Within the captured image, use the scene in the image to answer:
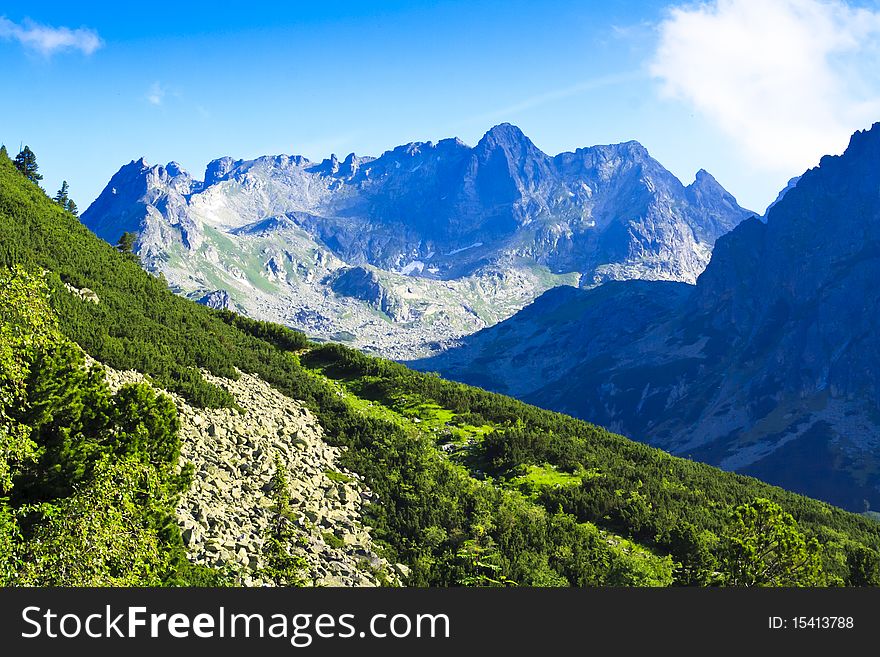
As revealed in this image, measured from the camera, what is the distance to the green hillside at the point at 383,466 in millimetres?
18922

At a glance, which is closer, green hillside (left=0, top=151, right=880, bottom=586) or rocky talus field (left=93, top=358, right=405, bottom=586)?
green hillside (left=0, top=151, right=880, bottom=586)

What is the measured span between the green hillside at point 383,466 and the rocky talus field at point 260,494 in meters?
1.37

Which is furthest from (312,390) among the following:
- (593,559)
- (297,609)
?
(297,609)

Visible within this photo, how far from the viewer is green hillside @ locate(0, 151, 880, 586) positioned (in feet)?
62.1

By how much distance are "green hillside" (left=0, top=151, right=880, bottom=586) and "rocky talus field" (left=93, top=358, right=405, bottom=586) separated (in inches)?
53.9

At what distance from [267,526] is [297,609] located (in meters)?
15.7

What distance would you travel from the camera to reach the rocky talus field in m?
27.5

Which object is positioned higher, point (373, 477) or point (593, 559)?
point (373, 477)

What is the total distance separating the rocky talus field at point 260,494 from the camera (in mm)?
27453

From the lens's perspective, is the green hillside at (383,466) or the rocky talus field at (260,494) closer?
the green hillside at (383,466)

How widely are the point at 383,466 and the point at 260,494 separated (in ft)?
29.3

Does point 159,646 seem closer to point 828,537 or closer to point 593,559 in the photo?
point 593,559

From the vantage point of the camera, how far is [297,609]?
14781mm

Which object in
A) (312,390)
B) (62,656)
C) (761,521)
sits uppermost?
(312,390)
